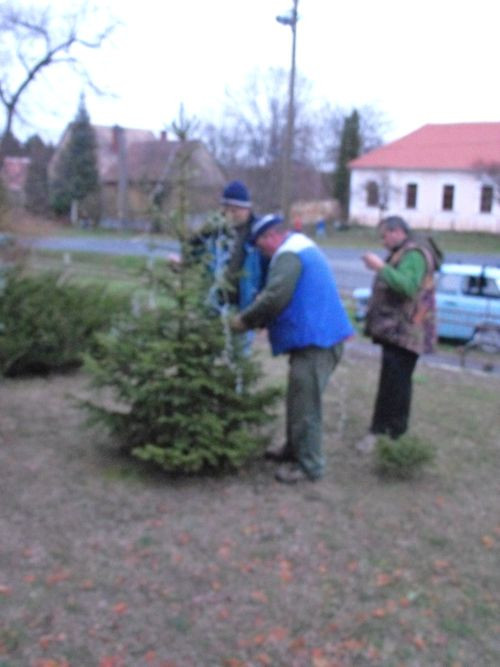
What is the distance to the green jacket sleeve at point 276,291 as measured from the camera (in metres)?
5.00

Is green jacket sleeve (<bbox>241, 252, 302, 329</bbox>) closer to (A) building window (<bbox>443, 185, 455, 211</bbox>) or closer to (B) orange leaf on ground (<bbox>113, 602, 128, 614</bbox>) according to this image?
(B) orange leaf on ground (<bbox>113, 602, 128, 614</bbox>)

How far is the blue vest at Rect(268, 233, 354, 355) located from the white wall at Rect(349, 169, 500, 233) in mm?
31719

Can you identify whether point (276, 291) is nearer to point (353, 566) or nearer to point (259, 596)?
point (353, 566)

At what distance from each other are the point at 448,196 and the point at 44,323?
36800 millimetres

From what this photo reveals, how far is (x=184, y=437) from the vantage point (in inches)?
202

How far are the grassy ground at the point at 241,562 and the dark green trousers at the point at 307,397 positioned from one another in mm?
211

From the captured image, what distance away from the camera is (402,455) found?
5.35 meters

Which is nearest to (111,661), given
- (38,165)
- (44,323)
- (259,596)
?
(259,596)

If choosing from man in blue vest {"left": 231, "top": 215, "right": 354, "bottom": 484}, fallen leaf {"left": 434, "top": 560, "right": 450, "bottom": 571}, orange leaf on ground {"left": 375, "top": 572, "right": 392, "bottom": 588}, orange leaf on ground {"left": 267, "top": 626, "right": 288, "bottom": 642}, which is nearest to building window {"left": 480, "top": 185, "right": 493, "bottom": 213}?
man in blue vest {"left": 231, "top": 215, "right": 354, "bottom": 484}

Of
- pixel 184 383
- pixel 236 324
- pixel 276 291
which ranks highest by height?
pixel 276 291

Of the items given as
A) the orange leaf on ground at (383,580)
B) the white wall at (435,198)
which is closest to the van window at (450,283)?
the orange leaf on ground at (383,580)

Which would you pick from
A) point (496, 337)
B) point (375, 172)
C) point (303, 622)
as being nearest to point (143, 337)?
point (303, 622)

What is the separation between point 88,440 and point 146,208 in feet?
5.70

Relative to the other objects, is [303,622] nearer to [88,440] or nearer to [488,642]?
[488,642]
